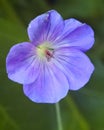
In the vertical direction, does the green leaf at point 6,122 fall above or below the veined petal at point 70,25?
below

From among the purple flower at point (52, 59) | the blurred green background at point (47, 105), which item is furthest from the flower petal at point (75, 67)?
the blurred green background at point (47, 105)

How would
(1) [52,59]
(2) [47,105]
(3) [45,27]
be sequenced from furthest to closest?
(2) [47,105] → (1) [52,59] → (3) [45,27]

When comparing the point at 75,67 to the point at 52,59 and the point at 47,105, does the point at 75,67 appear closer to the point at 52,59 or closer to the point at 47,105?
the point at 52,59

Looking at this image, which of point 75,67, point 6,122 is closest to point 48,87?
point 75,67

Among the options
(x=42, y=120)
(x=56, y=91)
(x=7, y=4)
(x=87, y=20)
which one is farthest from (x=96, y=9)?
(x=56, y=91)

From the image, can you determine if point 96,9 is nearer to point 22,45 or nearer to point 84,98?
point 84,98

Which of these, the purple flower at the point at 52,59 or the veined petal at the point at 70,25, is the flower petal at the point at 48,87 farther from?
the veined petal at the point at 70,25

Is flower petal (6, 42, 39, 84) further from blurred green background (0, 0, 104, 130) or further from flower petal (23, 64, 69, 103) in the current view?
blurred green background (0, 0, 104, 130)
